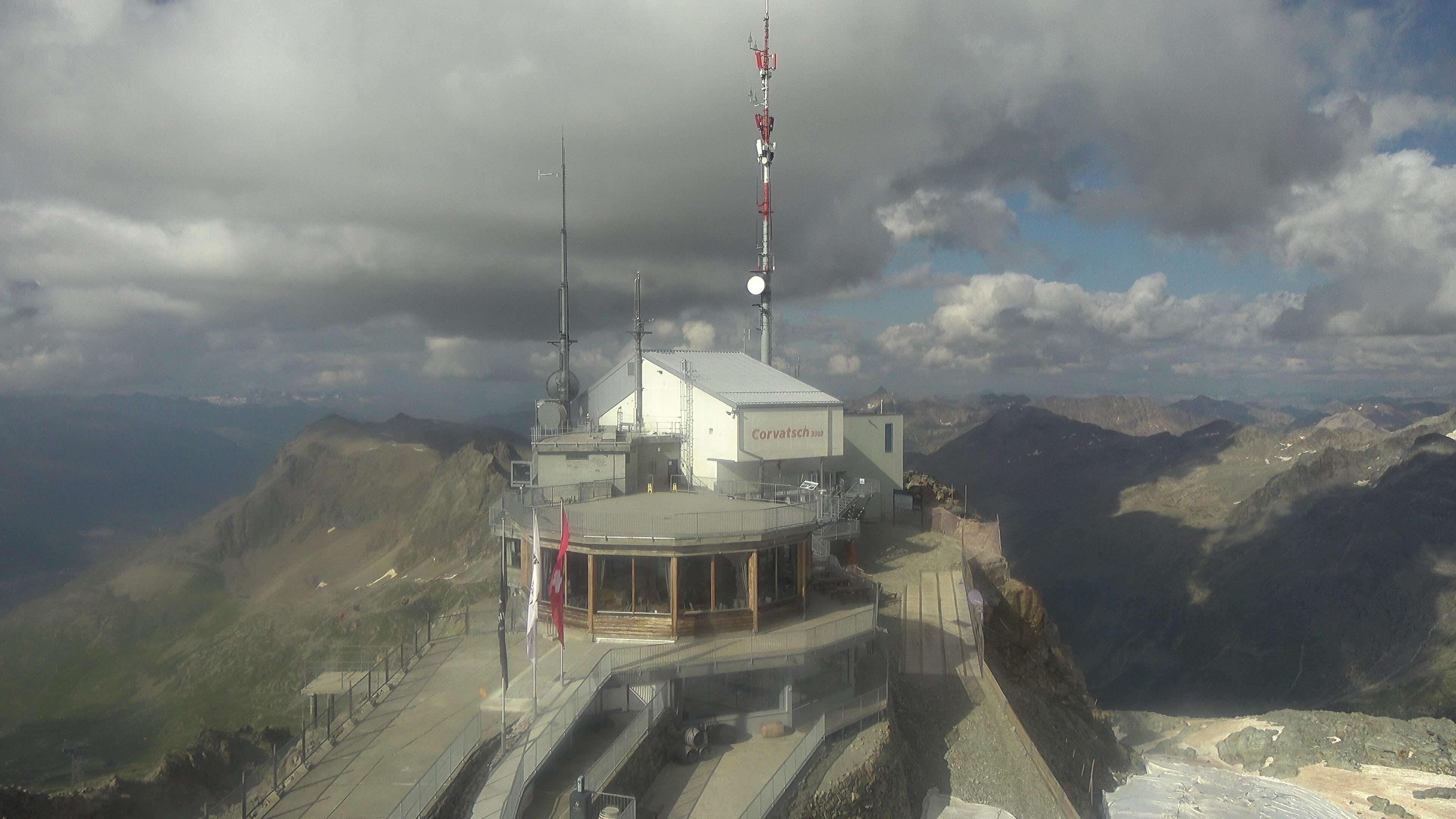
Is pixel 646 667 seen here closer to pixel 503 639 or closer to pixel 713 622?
pixel 713 622

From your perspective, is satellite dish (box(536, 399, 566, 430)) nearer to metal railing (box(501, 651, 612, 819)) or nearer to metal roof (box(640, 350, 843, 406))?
metal roof (box(640, 350, 843, 406))

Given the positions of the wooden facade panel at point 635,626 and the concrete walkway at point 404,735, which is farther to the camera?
the wooden facade panel at point 635,626

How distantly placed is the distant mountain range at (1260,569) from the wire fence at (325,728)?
54925 millimetres

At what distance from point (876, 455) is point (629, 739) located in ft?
92.7

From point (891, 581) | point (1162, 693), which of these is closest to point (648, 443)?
point (891, 581)

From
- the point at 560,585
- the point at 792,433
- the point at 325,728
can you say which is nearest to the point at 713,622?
the point at 560,585

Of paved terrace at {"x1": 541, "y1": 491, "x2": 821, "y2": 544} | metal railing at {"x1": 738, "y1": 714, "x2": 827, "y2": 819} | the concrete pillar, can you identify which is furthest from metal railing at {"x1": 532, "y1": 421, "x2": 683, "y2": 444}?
metal railing at {"x1": 738, "y1": 714, "x2": 827, "y2": 819}

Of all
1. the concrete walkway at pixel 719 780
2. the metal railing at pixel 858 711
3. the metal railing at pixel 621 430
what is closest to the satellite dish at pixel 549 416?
the metal railing at pixel 621 430

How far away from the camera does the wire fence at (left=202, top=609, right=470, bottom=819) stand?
1462cm

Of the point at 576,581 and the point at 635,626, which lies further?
the point at 576,581

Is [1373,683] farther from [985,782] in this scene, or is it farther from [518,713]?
[518,713]

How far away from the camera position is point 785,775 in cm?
1786

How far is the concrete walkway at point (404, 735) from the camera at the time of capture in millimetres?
14188

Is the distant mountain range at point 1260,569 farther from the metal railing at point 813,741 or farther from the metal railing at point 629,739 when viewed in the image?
the metal railing at point 629,739
